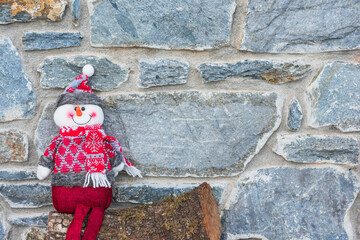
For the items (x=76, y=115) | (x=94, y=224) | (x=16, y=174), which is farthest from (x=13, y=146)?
(x=94, y=224)

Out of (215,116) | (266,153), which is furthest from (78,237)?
(266,153)

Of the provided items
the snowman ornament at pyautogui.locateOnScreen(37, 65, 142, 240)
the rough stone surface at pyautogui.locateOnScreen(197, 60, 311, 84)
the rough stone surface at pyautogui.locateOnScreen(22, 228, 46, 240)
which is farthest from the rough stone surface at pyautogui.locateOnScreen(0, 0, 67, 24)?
the rough stone surface at pyautogui.locateOnScreen(22, 228, 46, 240)

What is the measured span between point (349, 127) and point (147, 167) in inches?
28.8

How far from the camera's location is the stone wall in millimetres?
1017

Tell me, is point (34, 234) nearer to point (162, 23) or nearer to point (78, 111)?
point (78, 111)

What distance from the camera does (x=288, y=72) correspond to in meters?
1.05

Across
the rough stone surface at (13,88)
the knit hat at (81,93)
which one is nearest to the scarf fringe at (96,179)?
the knit hat at (81,93)

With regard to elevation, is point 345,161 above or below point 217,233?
above

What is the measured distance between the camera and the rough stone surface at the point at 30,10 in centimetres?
99

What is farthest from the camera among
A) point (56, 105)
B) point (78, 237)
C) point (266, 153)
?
point (266, 153)

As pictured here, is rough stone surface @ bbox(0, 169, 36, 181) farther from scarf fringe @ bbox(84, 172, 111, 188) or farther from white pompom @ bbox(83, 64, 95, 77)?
white pompom @ bbox(83, 64, 95, 77)

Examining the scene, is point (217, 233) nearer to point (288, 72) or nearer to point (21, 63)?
point (288, 72)

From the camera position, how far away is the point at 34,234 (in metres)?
1.14

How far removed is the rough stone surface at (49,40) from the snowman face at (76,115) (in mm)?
223
